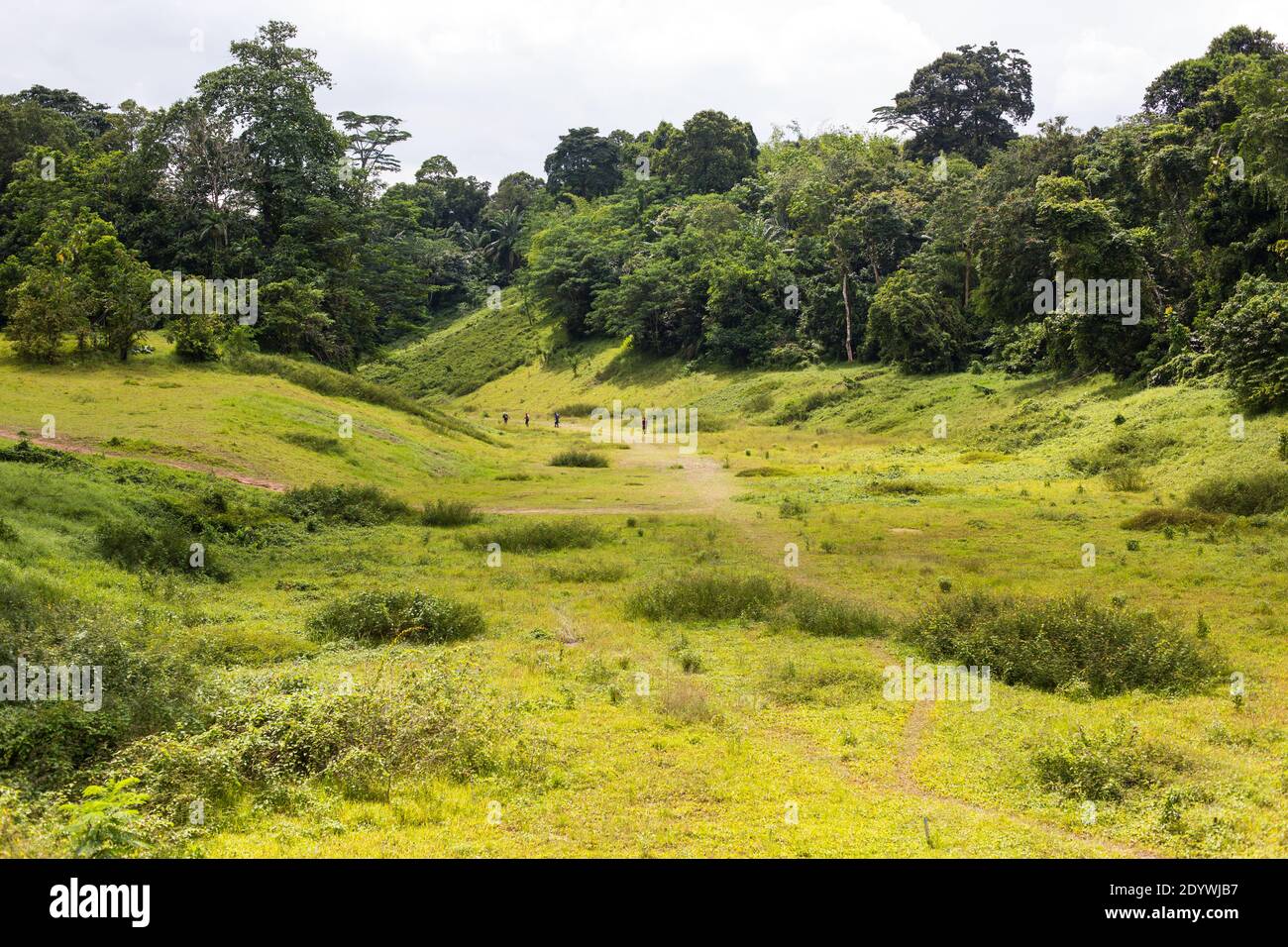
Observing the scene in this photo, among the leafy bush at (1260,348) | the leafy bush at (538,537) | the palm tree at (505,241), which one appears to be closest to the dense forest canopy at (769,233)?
the leafy bush at (1260,348)

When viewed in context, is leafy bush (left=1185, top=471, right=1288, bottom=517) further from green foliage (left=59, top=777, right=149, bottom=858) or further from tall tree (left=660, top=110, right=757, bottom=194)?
tall tree (left=660, top=110, right=757, bottom=194)

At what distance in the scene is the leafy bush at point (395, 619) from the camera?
14953 mm

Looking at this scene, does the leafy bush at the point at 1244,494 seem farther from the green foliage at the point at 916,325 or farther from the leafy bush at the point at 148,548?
the green foliage at the point at 916,325

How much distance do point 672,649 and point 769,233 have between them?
6781 cm

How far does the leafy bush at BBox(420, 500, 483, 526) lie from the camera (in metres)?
26.4

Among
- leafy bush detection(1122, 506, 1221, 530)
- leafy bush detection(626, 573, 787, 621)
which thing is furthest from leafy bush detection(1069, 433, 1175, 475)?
leafy bush detection(626, 573, 787, 621)

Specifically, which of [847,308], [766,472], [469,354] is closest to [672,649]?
[766,472]

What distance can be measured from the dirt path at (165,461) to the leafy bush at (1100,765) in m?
23.7

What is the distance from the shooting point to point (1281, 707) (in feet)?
36.0

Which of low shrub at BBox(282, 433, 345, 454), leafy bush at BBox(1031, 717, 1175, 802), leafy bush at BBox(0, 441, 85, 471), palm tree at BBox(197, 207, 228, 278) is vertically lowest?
leafy bush at BBox(1031, 717, 1175, 802)

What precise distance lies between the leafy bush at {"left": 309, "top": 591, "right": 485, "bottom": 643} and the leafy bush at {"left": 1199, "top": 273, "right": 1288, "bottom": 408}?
91.2 feet
